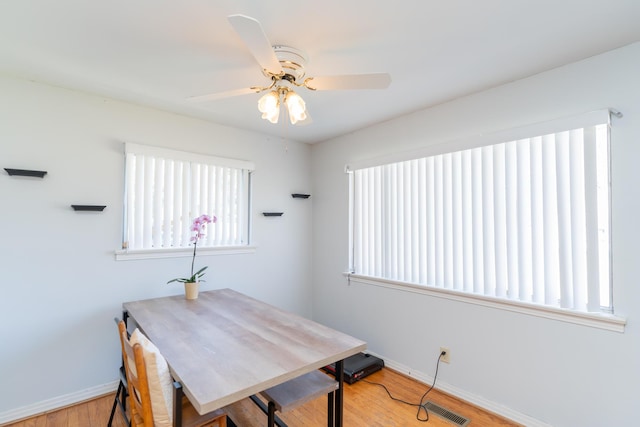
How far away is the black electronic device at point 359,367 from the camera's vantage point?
2.69 meters

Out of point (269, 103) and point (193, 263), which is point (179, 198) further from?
point (269, 103)

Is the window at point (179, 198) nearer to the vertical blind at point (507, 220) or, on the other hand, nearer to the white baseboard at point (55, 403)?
the white baseboard at point (55, 403)

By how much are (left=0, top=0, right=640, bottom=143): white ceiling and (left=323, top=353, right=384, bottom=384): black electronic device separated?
243 cm

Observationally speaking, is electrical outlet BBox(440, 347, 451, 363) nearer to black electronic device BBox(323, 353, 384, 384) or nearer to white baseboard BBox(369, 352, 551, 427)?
white baseboard BBox(369, 352, 551, 427)

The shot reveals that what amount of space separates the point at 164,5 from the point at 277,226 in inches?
99.4

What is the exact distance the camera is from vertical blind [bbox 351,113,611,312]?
1890mm

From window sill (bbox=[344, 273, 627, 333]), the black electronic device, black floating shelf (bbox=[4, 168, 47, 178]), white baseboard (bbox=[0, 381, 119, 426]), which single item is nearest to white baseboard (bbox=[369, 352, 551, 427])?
the black electronic device

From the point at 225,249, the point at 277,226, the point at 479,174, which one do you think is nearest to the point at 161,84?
the point at 225,249

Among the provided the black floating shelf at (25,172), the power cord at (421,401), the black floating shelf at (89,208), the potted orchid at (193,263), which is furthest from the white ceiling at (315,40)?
the power cord at (421,401)

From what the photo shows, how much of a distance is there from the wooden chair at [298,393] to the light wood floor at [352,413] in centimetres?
63

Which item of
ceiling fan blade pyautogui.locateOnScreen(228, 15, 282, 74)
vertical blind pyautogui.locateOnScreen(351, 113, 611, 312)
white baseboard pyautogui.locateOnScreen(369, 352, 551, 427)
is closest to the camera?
ceiling fan blade pyautogui.locateOnScreen(228, 15, 282, 74)

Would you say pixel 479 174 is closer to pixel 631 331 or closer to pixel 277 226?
pixel 631 331

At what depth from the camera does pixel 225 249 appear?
3227 millimetres

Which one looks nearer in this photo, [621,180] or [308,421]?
[621,180]
